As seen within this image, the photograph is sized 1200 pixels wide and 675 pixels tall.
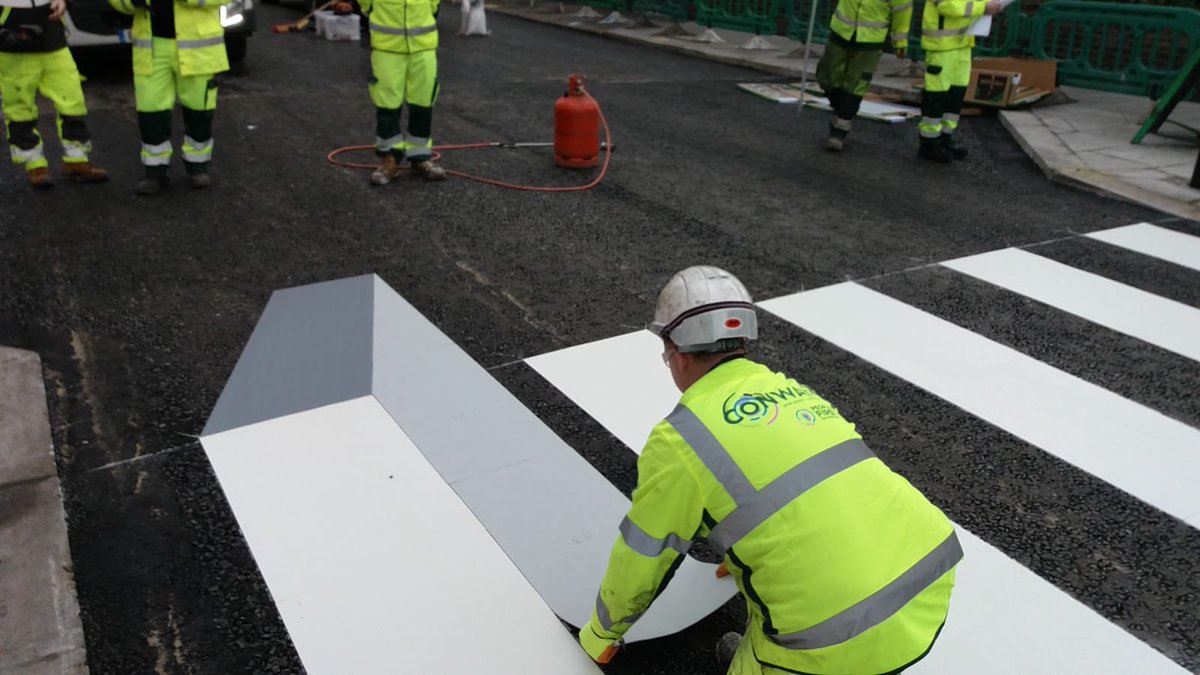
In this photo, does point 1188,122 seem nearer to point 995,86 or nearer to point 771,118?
point 995,86

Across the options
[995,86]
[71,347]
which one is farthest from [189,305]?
[995,86]

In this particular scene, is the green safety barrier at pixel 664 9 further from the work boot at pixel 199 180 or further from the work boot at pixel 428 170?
the work boot at pixel 199 180

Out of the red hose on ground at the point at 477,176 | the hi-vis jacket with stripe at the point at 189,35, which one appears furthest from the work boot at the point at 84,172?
the red hose on ground at the point at 477,176

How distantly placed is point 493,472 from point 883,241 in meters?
3.80

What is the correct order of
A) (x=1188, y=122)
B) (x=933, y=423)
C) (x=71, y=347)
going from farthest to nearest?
(x=1188, y=122) → (x=71, y=347) → (x=933, y=423)

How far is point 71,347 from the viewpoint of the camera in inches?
178

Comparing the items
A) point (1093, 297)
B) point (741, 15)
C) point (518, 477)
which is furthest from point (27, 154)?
point (741, 15)

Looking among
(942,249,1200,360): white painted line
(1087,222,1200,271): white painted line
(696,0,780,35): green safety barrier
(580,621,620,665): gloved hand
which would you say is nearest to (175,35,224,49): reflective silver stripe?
(942,249,1200,360): white painted line

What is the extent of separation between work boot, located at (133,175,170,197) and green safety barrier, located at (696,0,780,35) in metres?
11.3

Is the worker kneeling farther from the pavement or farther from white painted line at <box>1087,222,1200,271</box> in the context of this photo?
the pavement

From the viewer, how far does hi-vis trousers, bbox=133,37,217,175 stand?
650cm

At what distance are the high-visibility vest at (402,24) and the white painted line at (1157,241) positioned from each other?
496cm

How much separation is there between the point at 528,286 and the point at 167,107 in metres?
3.21

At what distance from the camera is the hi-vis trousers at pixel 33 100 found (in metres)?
6.55
